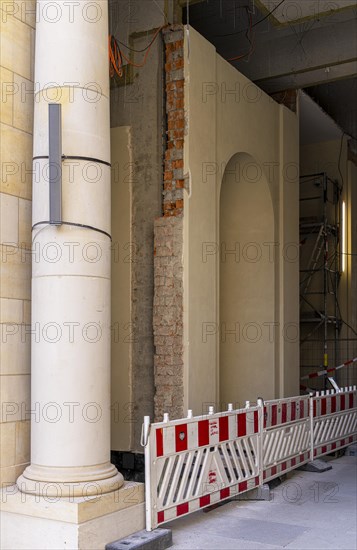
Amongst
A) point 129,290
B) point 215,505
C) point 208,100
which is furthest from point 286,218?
point 215,505

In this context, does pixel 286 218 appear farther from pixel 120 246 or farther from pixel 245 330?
pixel 120 246

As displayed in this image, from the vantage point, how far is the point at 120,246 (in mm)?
8547

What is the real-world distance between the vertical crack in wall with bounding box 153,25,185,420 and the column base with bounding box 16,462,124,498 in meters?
2.66

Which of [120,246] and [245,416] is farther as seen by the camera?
[120,246]

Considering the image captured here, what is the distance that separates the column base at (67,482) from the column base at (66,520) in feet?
0.19

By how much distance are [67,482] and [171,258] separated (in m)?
3.53

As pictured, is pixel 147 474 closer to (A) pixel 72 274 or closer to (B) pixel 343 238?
(A) pixel 72 274

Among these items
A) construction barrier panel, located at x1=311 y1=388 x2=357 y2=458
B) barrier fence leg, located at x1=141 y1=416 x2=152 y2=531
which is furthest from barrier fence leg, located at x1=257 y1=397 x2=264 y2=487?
barrier fence leg, located at x1=141 y1=416 x2=152 y2=531

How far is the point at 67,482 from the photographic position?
5309mm

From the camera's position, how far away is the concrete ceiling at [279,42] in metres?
10.7

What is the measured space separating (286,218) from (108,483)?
6.51 m

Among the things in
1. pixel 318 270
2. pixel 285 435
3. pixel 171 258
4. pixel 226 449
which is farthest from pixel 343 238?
pixel 226 449

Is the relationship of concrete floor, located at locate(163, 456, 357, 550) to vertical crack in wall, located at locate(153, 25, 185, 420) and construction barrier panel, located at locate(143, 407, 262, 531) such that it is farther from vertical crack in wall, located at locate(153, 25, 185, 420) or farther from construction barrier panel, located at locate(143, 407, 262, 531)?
vertical crack in wall, located at locate(153, 25, 185, 420)

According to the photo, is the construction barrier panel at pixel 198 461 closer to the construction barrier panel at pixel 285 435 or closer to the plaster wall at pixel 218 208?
the construction barrier panel at pixel 285 435
